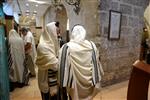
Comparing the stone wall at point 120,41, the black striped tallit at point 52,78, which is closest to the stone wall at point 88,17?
the stone wall at point 120,41

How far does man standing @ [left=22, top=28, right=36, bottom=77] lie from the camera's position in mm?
4457

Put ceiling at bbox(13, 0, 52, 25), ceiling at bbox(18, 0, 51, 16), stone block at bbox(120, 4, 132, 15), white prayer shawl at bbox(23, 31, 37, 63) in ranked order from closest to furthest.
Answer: stone block at bbox(120, 4, 132, 15)
white prayer shawl at bbox(23, 31, 37, 63)
ceiling at bbox(13, 0, 52, 25)
ceiling at bbox(18, 0, 51, 16)

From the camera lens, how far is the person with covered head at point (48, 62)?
2.16 meters

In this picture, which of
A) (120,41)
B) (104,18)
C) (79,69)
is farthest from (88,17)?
(79,69)

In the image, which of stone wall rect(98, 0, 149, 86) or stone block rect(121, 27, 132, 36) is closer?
stone wall rect(98, 0, 149, 86)

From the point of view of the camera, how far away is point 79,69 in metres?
2.24

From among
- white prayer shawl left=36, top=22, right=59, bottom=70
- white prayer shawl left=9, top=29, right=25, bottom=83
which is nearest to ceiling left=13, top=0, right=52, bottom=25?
white prayer shawl left=9, top=29, right=25, bottom=83

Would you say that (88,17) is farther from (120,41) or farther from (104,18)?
(120,41)

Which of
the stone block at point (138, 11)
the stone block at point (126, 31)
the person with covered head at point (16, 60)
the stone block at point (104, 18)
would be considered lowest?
the person with covered head at point (16, 60)

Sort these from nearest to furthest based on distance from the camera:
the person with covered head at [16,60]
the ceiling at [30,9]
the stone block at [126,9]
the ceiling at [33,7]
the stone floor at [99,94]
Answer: the stone floor at [99,94]
the person with covered head at [16,60]
the stone block at [126,9]
the ceiling at [30,9]
the ceiling at [33,7]

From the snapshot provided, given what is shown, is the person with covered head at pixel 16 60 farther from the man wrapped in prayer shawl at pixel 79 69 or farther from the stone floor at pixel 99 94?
the man wrapped in prayer shawl at pixel 79 69

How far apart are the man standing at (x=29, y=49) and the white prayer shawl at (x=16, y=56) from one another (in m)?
0.44

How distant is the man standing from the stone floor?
0.49 metres

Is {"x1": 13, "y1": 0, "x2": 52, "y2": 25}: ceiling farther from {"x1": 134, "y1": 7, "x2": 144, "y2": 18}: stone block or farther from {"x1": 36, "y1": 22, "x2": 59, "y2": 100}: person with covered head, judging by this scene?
{"x1": 36, "y1": 22, "x2": 59, "y2": 100}: person with covered head
